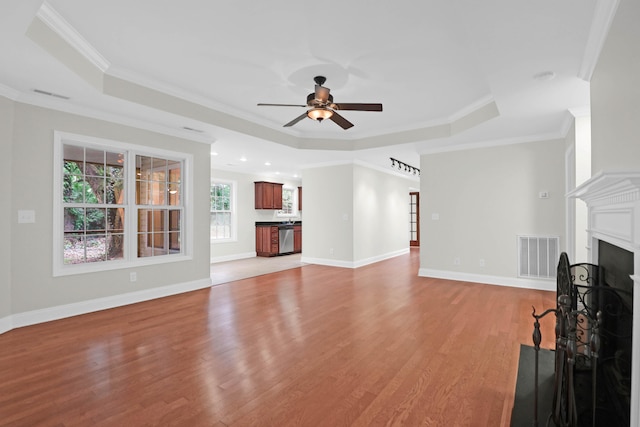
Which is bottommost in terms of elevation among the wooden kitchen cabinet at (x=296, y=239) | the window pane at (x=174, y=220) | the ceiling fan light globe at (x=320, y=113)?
the wooden kitchen cabinet at (x=296, y=239)

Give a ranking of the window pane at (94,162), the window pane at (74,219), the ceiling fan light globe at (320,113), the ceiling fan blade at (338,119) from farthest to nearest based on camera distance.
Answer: the window pane at (94,162) < the window pane at (74,219) < the ceiling fan blade at (338,119) < the ceiling fan light globe at (320,113)

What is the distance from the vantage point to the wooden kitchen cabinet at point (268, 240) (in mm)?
8852

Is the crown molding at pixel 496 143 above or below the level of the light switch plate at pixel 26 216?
above

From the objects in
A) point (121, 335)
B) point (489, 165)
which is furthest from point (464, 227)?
point (121, 335)

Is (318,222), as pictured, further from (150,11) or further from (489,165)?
(150,11)

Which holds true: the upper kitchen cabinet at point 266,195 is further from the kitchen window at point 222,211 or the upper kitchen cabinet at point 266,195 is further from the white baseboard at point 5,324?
the white baseboard at point 5,324

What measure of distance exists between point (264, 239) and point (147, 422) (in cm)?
716

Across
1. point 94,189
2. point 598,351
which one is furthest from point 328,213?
point 598,351

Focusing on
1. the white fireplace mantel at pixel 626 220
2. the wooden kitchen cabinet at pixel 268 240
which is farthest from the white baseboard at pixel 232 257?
the white fireplace mantel at pixel 626 220

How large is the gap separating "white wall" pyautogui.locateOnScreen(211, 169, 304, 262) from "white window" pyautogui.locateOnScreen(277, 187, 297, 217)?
32.8 inches

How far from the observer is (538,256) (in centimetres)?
500

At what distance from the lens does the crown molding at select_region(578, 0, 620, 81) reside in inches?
74.6

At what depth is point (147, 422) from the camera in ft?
5.95

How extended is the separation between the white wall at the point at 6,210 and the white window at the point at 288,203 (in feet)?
22.8
